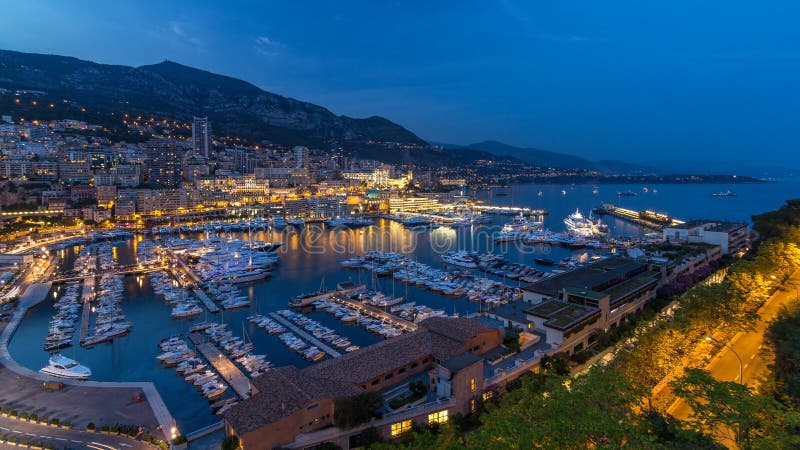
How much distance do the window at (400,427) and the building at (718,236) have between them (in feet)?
76.6

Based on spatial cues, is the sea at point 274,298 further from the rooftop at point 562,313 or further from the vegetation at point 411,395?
the rooftop at point 562,313

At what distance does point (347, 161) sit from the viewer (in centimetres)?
10731

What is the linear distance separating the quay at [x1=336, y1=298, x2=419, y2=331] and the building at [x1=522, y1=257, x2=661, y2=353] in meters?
4.86

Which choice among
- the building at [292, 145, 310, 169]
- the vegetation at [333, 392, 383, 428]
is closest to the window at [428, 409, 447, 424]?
the vegetation at [333, 392, 383, 428]

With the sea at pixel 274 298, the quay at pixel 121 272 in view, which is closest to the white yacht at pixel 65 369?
the sea at pixel 274 298

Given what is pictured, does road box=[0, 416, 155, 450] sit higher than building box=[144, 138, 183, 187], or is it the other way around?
building box=[144, 138, 183, 187]

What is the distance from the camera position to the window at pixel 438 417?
9.82m

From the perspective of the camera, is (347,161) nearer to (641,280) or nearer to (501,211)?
(501,211)

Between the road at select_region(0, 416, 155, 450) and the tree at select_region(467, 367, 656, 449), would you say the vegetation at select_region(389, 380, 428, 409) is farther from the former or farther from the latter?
the road at select_region(0, 416, 155, 450)

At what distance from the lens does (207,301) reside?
21.0 meters

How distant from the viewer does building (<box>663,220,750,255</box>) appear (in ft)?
80.1

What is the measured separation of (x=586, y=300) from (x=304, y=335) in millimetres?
10729

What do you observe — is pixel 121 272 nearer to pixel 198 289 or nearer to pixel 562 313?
pixel 198 289

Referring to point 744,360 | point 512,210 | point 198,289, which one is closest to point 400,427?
point 744,360
